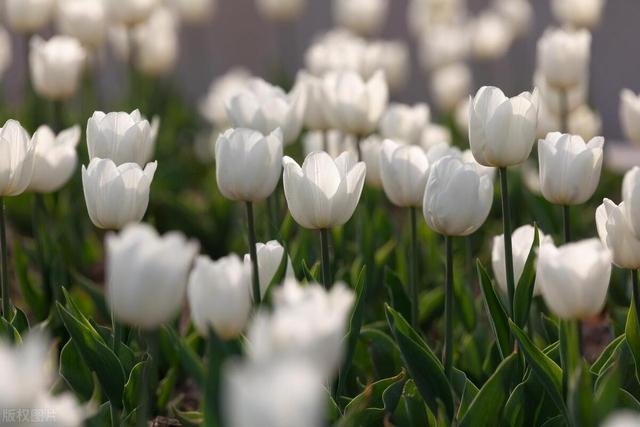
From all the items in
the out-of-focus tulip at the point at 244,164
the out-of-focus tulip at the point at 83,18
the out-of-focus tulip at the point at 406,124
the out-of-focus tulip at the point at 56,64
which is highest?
the out-of-focus tulip at the point at 83,18

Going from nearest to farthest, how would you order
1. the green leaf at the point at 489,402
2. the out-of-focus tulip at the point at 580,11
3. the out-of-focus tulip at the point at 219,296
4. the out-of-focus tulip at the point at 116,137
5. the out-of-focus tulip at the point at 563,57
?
the out-of-focus tulip at the point at 219,296 → the green leaf at the point at 489,402 → the out-of-focus tulip at the point at 116,137 → the out-of-focus tulip at the point at 563,57 → the out-of-focus tulip at the point at 580,11

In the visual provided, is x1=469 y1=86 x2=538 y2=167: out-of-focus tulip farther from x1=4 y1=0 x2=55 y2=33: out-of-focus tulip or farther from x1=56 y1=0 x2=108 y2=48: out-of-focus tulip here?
x1=4 y1=0 x2=55 y2=33: out-of-focus tulip

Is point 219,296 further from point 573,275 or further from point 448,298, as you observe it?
point 448,298

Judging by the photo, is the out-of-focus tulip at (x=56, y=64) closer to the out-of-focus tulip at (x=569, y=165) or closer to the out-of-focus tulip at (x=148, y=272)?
the out-of-focus tulip at (x=569, y=165)

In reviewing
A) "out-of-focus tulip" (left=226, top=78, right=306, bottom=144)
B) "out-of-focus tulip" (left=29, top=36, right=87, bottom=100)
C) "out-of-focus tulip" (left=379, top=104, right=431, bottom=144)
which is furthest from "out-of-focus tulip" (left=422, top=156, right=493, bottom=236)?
"out-of-focus tulip" (left=29, top=36, right=87, bottom=100)

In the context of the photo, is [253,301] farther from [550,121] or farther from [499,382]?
[550,121]

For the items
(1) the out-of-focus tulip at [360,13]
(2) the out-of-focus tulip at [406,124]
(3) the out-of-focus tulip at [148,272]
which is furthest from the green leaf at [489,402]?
(1) the out-of-focus tulip at [360,13]
